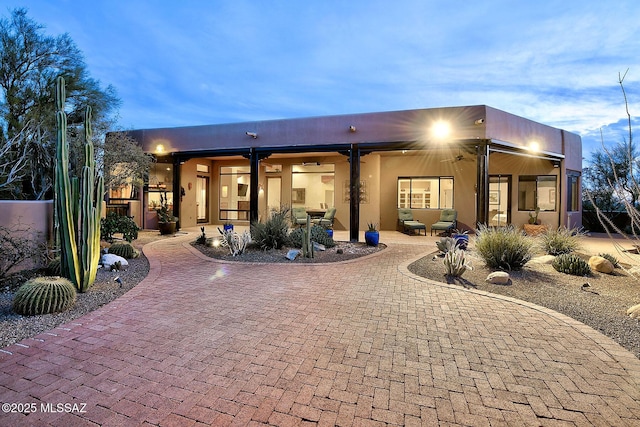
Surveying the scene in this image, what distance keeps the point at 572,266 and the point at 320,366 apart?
543 centimetres

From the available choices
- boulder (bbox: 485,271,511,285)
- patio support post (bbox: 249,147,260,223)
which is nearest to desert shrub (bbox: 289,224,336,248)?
patio support post (bbox: 249,147,260,223)

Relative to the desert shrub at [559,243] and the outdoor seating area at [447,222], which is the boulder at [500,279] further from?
the outdoor seating area at [447,222]

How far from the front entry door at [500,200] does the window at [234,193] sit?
11.4m

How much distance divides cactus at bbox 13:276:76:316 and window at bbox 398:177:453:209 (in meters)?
12.2

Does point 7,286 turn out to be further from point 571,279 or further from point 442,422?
point 571,279

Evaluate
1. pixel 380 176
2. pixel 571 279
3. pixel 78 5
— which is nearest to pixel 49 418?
pixel 571 279

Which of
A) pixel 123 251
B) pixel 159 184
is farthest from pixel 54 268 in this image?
pixel 159 184

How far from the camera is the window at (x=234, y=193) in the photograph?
1620 cm

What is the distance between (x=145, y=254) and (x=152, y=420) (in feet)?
21.0

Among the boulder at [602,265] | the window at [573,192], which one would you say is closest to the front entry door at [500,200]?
the window at [573,192]

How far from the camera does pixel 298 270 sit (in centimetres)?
600

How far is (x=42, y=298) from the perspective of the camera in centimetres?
349

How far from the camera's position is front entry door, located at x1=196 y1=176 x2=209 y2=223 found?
15667 millimetres

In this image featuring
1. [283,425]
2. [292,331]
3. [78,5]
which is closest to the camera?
[283,425]
